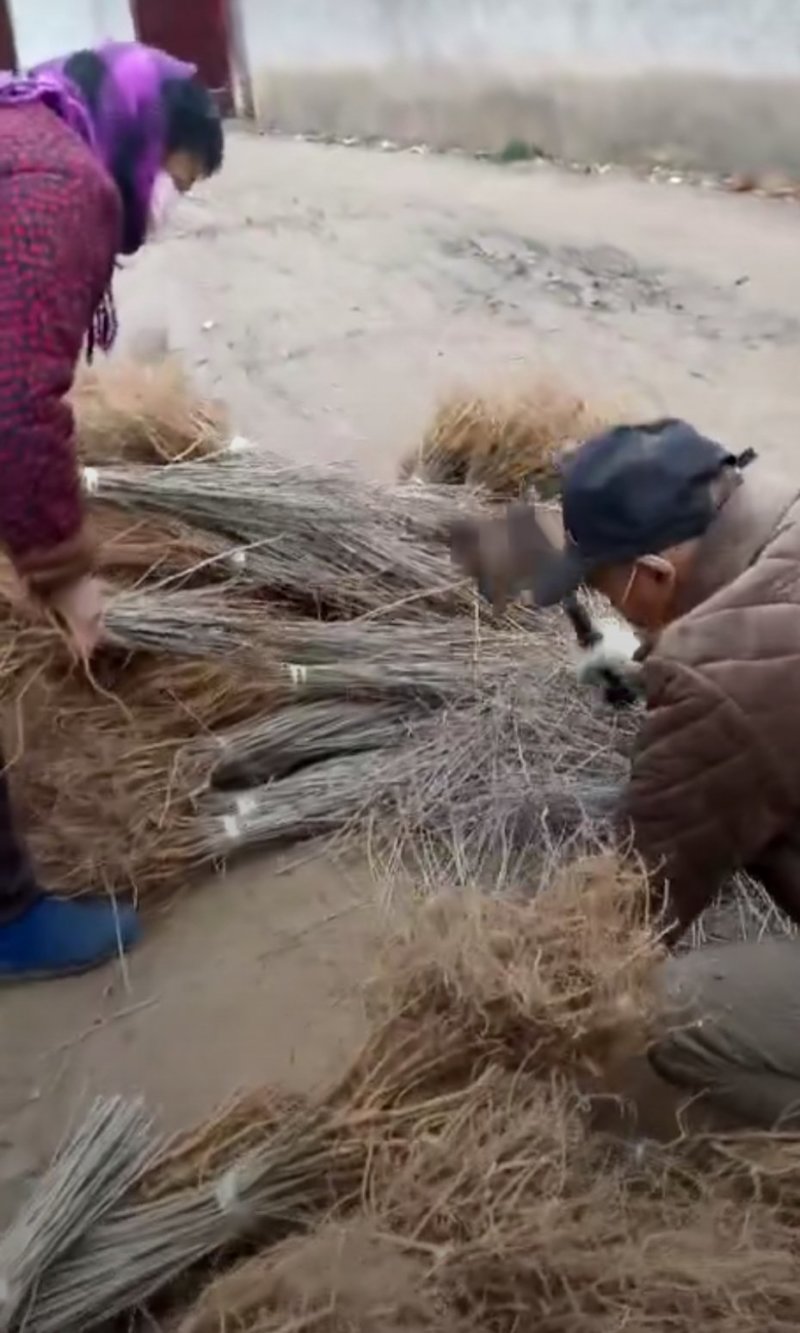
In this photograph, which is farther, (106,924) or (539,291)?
(539,291)

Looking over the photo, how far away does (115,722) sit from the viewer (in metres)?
2.59

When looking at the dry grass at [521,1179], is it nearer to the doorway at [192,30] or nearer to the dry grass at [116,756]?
the dry grass at [116,756]

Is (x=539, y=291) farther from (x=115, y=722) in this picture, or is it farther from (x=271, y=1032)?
(x=271, y=1032)

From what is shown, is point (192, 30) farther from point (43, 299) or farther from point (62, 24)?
point (43, 299)

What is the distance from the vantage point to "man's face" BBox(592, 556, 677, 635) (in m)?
1.76

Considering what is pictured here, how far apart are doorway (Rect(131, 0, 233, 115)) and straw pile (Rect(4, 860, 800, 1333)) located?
6.68m

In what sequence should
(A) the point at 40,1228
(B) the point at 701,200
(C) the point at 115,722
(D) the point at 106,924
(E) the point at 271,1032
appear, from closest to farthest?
1. (A) the point at 40,1228
2. (E) the point at 271,1032
3. (D) the point at 106,924
4. (C) the point at 115,722
5. (B) the point at 701,200

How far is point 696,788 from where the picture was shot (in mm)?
1658

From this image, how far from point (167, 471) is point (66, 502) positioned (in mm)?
1002

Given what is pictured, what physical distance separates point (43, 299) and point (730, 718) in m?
0.91

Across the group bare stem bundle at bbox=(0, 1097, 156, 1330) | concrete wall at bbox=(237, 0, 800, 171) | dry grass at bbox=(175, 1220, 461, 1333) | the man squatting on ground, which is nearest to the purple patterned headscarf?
the man squatting on ground

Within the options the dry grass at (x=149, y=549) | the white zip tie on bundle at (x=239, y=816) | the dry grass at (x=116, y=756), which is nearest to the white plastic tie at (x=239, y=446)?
the dry grass at (x=149, y=549)

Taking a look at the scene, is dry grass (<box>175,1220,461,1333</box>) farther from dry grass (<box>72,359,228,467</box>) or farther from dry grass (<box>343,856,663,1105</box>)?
dry grass (<box>72,359,228,467</box>)

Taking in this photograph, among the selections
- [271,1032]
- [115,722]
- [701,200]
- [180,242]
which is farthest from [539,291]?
[271,1032]
